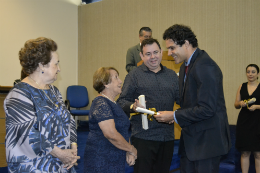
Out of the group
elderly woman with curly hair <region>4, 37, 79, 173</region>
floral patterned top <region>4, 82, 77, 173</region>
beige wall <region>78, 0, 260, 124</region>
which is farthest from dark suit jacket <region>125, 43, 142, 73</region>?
floral patterned top <region>4, 82, 77, 173</region>

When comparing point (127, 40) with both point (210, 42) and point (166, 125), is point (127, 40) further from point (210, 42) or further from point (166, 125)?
point (166, 125)

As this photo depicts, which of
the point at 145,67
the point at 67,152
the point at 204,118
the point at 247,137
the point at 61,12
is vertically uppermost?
the point at 61,12

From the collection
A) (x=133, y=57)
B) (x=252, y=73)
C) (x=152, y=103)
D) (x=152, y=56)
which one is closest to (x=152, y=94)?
(x=152, y=103)

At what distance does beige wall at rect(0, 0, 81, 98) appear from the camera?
6.20m

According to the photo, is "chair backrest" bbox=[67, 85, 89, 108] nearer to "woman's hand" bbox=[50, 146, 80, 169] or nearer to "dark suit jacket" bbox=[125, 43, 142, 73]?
"dark suit jacket" bbox=[125, 43, 142, 73]

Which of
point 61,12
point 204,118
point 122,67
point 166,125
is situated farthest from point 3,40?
point 204,118

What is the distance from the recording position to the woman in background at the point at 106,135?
6.51 feet

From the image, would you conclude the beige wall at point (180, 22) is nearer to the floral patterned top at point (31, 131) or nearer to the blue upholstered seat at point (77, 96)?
the blue upholstered seat at point (77, 96)

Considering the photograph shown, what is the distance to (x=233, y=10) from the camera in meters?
5.61

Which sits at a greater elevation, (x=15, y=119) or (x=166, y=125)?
(x=15, y=119)

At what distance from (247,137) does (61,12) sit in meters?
5.99

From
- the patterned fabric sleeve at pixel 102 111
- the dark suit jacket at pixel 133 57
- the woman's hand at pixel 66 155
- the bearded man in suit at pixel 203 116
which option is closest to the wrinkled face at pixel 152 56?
the bearded man in suit at pixel 203 116

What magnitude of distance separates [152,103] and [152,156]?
0.47 meters

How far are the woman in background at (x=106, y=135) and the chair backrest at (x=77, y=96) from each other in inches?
197
